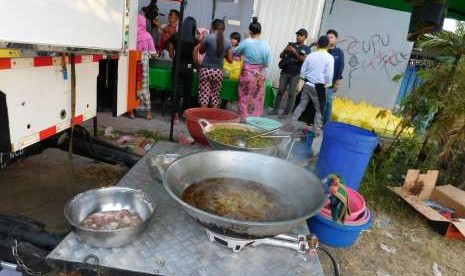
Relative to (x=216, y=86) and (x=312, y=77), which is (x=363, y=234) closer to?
(x=312, y=77)

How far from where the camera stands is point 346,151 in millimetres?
3639

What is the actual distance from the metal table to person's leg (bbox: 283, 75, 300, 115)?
6187 mm

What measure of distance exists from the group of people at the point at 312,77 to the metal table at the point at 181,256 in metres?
4.07

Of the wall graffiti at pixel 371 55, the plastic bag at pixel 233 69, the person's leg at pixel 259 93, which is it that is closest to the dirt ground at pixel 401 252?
the person's leg at pixel 259 93

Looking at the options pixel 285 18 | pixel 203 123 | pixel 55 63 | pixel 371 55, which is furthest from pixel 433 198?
pixel 285 18

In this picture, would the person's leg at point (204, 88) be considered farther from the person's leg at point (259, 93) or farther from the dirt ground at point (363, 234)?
the dirt ground at point (363, 234)

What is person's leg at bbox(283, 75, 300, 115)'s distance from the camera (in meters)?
7.57

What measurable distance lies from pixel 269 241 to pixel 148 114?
5128 millimetres

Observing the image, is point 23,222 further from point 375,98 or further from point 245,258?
point 375,98

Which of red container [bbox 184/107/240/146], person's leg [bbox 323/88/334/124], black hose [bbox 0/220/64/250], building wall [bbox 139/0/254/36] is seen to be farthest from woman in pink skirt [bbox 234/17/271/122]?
black hose [bbox 0/220/64/250]

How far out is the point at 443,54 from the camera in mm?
4430

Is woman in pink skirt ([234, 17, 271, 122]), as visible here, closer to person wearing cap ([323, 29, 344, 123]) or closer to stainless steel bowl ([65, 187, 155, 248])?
person wearing cap ([323, 29, 344, 123])

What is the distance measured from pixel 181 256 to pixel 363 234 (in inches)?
105

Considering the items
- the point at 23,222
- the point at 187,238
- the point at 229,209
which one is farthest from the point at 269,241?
the point at 23,222
